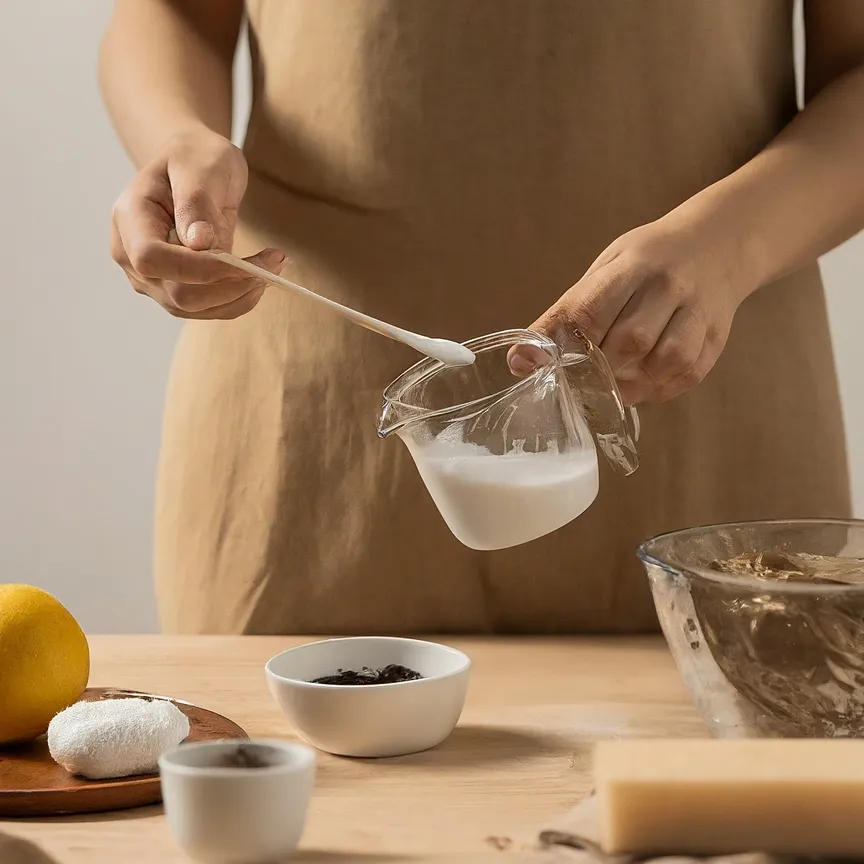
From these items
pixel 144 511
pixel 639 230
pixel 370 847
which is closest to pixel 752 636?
pixel 370 847

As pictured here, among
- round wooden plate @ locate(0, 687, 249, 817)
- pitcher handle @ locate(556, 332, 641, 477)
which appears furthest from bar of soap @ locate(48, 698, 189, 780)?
pitcher handle @ locate(556, 332, 641, 477)

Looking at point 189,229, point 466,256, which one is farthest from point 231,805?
point 466,256

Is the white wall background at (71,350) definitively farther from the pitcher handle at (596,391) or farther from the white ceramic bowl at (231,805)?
the white ceramic bowl at (231,805)

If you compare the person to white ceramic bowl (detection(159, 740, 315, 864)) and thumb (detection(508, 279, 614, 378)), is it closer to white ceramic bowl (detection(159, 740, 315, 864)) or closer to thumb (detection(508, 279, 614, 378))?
thumb (detection(508, 279, 614, 378))

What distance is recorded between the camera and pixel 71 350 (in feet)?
6.88

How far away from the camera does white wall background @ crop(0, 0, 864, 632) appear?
2.04 meters

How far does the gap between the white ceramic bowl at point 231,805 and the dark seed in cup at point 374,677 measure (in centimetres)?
18

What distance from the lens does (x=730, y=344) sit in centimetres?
109

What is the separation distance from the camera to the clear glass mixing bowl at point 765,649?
2.04 feet

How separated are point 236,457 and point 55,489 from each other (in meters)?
1.07

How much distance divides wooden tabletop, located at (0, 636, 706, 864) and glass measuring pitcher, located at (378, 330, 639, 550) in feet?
0.41

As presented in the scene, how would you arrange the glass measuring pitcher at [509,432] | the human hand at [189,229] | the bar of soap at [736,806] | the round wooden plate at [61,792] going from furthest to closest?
the human hand at [189,229] → the glass measuring pitcher at [509,432] → the round wooden plate at [61,792] → the bar of soap at [736,806]

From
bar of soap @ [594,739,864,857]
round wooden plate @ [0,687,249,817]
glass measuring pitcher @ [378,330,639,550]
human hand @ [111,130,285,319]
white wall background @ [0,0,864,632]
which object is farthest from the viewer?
white wall background @ [0,0,864,632]

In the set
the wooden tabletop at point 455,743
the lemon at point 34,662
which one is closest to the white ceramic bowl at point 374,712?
the wooden tabletop at point 455,743
